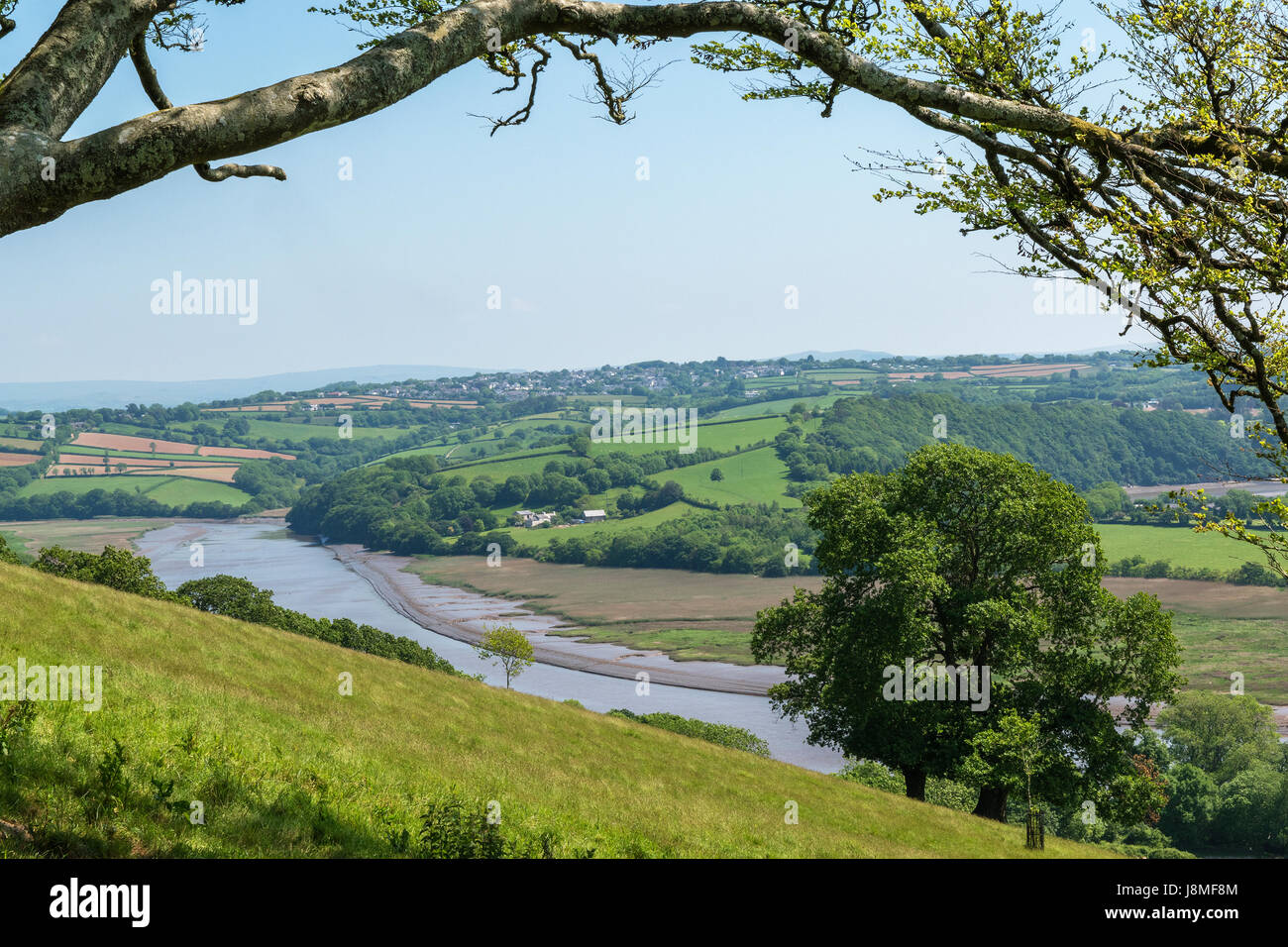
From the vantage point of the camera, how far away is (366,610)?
11000 centimetres

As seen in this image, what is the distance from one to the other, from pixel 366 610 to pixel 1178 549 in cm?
11318

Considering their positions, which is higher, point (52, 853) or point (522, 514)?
point (52, 853)

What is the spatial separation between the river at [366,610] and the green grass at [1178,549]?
7331 centimetres

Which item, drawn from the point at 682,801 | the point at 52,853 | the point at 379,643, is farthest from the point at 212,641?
the point at 379,643

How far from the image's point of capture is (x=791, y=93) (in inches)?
349

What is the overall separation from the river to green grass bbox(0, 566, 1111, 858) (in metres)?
26.6

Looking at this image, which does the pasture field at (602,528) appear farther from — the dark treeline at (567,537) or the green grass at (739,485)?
the green grass at (739,485)

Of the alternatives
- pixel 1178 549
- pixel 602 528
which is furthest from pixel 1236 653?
pixel 602 528

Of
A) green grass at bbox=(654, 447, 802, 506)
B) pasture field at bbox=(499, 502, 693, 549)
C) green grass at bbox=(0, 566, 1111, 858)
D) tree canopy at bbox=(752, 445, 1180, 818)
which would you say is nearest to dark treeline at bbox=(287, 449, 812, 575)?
pasture field at bbox=(499, 502, 693, 549)

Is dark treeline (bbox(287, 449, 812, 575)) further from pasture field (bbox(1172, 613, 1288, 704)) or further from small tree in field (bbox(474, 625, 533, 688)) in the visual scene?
small tree in field (bbox(474, 625, 533, 688))

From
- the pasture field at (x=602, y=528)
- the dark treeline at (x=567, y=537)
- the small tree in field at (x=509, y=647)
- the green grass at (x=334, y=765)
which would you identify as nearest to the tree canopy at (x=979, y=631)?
the green grass at (x=334, y=765)

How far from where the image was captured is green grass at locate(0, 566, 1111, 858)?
26.1ft
